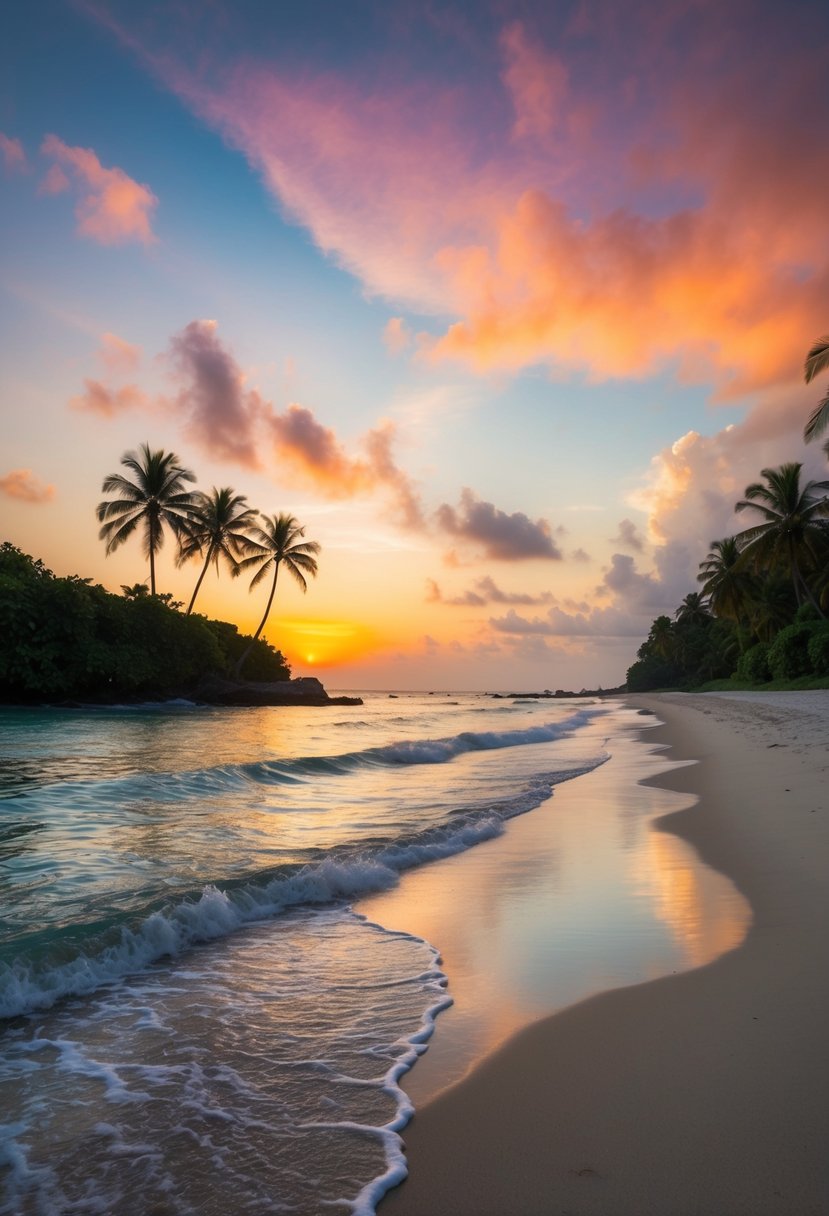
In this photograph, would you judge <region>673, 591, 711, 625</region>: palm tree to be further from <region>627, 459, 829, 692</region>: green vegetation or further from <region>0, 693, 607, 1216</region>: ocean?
<region>0, 693, 607, 1216</region>: ocean

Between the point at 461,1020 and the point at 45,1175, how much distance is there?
166 centimetres

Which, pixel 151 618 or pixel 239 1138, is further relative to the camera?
pixel 151 618

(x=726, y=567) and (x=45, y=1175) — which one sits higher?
(x=726, y=567)

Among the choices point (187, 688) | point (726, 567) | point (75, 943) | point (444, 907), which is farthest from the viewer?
point (726, 567)

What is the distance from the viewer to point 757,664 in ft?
157

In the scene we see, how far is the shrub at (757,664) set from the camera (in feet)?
154

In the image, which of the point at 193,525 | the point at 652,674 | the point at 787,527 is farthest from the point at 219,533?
the point at 652,674

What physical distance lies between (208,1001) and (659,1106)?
221cm

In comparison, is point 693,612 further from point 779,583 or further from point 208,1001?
point 208,1001

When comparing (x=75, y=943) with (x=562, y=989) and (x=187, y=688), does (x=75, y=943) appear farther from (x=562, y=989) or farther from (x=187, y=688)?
(x=187, y=688)

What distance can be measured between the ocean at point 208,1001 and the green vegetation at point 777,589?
23919 millimetres

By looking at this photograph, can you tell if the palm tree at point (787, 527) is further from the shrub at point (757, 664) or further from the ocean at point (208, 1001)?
the ocean at point (208, 1001)

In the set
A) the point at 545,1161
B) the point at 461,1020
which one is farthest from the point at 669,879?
the point at 545,1161

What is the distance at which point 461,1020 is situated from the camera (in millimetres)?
3145
